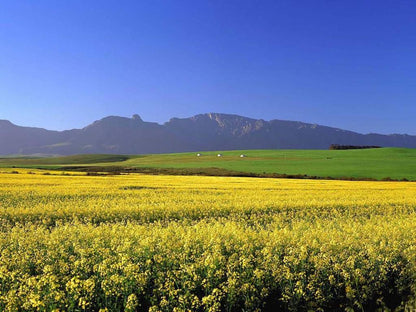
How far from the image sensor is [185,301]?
6.05 metres

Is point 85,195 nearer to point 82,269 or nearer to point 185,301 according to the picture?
point 82,269

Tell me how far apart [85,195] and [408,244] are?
71.3 feet

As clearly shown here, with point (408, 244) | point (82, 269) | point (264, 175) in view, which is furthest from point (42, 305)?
point (264, 175)

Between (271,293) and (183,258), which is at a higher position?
(183,258)

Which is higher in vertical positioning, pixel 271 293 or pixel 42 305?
pixel 42 305

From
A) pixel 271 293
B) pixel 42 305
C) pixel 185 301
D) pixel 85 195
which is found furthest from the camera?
A: pixel 85 195

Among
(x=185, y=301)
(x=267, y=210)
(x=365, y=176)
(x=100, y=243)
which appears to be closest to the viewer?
(x=185, y=301)

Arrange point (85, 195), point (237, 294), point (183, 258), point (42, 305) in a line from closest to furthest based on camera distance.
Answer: point (42, 305)
point (237, 294)
point (183, 258)
point (85, 195)

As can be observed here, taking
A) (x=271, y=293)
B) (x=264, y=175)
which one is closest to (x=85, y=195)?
(x=271, y=293)

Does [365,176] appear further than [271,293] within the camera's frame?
Yes

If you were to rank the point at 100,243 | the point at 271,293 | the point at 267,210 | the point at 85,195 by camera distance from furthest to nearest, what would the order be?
the point at 85,195
the point at 267,210
the point at 100,243
the point at 271,293

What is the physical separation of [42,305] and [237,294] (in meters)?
3.48

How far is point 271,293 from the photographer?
7.50 metres

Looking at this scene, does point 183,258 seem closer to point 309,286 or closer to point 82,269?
point 82,269
